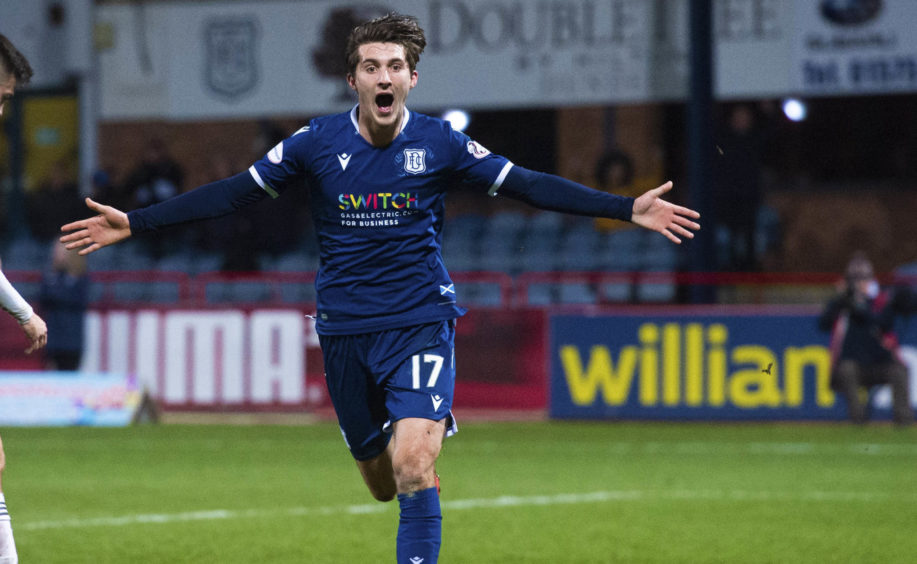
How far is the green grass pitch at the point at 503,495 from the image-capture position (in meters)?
8.66

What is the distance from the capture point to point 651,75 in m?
20.2

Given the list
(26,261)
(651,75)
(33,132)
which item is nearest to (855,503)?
(651,75)

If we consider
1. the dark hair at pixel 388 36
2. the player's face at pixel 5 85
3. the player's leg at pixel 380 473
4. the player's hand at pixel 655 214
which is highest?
the dark hair at pixel 388 36

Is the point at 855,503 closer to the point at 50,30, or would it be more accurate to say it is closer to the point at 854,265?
the point at 854,265

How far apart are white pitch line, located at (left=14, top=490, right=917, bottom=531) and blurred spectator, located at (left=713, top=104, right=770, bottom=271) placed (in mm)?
8016

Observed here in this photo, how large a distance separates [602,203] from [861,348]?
10.3 meters

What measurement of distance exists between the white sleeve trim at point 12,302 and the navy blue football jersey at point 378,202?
1058mm

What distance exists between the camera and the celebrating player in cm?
639

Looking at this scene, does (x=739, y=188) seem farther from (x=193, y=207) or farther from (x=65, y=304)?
(x=193, y=207)

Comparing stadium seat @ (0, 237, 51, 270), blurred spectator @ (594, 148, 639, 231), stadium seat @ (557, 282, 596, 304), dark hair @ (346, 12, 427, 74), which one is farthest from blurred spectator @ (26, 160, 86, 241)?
dark hair @ (346, 12, 427, 74)

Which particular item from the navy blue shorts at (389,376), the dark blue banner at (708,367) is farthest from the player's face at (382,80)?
the dark blue banner at (708,367)

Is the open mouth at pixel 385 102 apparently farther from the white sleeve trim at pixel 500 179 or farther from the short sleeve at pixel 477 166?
the white sleeve trim at pixel 500 179

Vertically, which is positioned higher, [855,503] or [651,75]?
[651,75]

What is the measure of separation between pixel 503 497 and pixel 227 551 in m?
3.05
